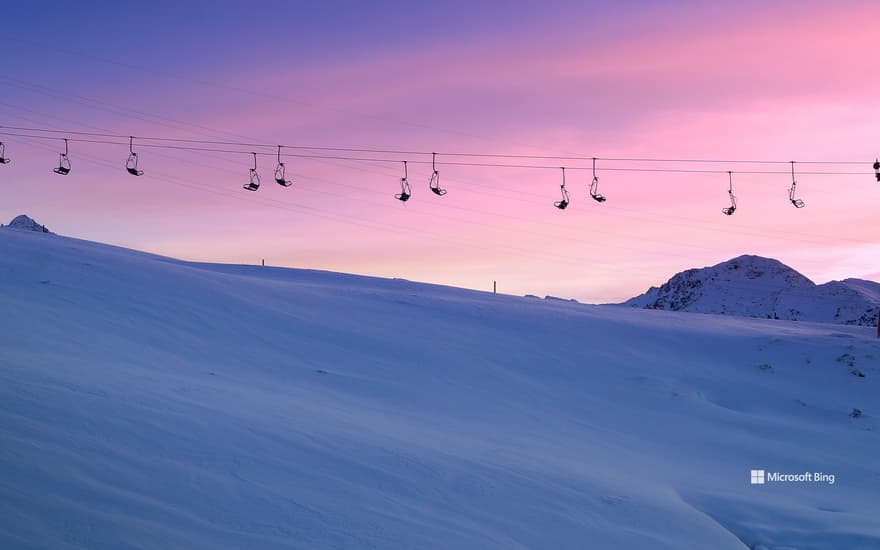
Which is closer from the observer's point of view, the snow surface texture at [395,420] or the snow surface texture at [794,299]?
the snow surface texture at [395,420]

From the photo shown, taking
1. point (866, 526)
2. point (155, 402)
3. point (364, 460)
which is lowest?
point (866, 526)

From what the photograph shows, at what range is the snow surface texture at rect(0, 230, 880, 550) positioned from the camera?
8.50 meters

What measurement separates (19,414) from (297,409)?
4.97 meters

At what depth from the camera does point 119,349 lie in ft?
53.1

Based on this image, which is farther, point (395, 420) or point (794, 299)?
A: point (794, 299)

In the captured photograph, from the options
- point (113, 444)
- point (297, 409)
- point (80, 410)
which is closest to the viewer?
point (113, 444)

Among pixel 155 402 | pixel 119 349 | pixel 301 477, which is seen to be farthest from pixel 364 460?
pixel 119 349

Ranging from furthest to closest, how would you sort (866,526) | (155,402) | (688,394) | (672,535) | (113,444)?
(688,394), (866,526), (155,402), (672,535), (113,444)

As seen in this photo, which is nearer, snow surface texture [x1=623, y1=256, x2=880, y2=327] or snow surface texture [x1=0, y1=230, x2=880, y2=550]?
snow surface texture [x1=0, y1=230, x2=880, y2=550]

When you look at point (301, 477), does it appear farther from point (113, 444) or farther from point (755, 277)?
point (755, 277)

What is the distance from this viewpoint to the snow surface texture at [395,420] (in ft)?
27.9

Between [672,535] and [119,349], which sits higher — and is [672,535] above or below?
below

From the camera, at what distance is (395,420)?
14984 mm

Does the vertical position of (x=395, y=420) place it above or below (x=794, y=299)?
below
